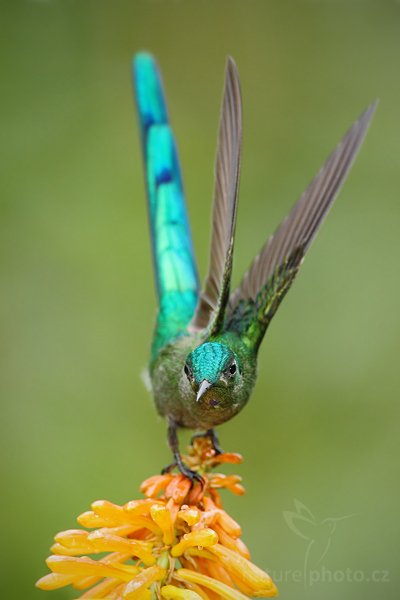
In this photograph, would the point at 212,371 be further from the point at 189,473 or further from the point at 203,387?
the point at 189,473

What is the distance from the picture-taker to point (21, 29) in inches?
219

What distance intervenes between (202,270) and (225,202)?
1788mm

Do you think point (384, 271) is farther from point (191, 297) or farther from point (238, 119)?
point (238, 119)

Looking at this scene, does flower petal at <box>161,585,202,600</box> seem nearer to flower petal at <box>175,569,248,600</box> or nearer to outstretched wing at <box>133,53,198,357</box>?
flower petal at <box>175,569,248,600</box>

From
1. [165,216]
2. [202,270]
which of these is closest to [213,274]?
[165,216]

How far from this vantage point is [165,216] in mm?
3531

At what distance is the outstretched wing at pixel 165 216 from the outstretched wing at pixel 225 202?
0.91ft

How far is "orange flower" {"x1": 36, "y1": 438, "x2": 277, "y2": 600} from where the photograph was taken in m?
2.21

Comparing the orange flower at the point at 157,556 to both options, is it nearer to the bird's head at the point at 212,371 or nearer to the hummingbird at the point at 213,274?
the hummingbird at the point at 213,274

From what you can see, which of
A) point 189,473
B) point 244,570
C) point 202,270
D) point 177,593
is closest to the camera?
point 177,593

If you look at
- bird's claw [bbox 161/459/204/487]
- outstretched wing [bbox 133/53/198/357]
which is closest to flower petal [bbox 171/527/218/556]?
bird's claw [bbox 161/459/204/487]

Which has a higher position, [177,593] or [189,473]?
[189,473]

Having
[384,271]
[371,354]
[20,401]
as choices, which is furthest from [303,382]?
[20,401]

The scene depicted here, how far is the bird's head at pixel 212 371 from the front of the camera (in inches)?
108
